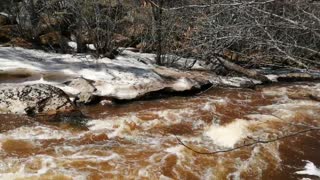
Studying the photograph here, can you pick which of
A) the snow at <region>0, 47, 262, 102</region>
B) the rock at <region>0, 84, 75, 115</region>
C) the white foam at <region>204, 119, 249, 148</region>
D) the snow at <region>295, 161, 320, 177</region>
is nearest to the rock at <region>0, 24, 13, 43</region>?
the snow at <region>0, 47, 262, 102</region>

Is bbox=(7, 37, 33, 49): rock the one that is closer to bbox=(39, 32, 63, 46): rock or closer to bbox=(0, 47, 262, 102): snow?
bbox=(39, 32, 63, 46): rock

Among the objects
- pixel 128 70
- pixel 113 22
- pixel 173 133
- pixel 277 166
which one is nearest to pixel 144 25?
pixel 113 22

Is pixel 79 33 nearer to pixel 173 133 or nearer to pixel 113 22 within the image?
pixel 113 22

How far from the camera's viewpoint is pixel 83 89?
8.78m

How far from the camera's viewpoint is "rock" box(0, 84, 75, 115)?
7.55 m

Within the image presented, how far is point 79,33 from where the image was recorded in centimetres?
1235

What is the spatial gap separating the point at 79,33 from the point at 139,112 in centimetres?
500

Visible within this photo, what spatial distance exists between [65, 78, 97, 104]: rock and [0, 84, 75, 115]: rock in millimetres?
563

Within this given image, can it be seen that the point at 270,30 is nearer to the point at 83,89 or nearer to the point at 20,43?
the point at 83,89

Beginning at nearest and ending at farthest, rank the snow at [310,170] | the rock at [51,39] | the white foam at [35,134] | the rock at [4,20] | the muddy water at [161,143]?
the muddy water at [161,143], the snow at [310,170], the white foam at [35,134], the rock at [51,39], the rock at [4,20]

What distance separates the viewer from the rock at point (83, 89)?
8.54 metres

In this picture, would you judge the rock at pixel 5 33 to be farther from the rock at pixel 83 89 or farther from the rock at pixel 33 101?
the rock at pixel 33 101

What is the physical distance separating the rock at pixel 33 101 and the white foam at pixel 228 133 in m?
2.52

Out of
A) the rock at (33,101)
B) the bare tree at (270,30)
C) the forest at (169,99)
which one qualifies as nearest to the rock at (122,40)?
the forest at (169,99)
